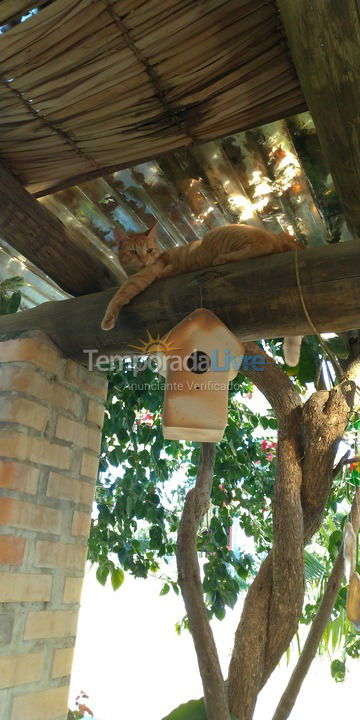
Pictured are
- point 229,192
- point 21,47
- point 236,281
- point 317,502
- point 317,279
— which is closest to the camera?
point 21,47

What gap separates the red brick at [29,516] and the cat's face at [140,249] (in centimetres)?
85

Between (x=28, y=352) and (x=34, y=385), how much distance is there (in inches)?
4.4

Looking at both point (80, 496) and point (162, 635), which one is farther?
point (162, 635)

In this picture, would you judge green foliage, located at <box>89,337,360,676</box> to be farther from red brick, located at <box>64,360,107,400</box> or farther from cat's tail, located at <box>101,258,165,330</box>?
cat's tail, located at <box>101,258,165,330</box>

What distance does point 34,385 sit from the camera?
5.65 feet

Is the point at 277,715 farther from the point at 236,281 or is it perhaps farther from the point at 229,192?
the point at 229,192

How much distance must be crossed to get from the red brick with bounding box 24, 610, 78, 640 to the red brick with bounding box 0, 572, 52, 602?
46mm

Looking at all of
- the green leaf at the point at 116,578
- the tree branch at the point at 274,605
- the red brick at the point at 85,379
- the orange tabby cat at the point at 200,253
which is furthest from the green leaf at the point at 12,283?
the green leaf at the point at 116,578

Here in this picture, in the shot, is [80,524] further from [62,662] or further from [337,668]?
[337,668]

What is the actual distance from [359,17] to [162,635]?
4.04 meters

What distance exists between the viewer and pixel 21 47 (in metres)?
1.15

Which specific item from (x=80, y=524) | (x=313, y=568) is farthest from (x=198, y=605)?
(x=313, y=568)

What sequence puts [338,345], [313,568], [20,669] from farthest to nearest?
[313,568]
[338,345]
[20,669]

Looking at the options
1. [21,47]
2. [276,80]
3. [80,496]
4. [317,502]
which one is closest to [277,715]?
[317,502]
